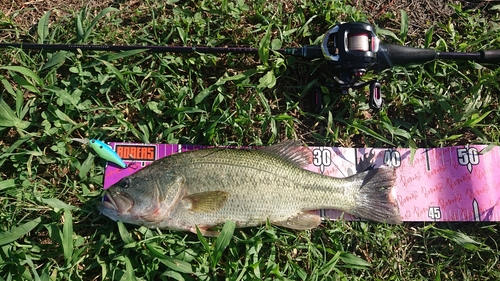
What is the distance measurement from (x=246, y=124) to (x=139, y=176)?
1.07 m

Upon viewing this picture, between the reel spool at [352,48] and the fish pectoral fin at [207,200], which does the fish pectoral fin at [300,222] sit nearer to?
the fish pectoral fin at [207,200]

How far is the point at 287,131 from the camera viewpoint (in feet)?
11.9

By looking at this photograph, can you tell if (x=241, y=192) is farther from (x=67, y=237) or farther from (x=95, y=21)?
(x=95, y=21)

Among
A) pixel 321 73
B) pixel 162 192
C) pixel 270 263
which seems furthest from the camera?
pixel 321 73

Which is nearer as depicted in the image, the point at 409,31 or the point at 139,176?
the point at 139,176

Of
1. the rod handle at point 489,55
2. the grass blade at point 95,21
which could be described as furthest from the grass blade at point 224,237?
the rod handle at point 489,55

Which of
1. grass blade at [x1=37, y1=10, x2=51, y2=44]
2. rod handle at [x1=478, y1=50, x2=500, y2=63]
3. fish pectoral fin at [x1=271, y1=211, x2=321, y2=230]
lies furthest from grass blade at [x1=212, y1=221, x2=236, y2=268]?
rod handle at [x1=478, y1=50, x2=500, y2=63]

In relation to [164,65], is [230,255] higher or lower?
lower

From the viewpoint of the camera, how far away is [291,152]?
3.45 meters

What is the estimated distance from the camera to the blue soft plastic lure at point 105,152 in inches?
130

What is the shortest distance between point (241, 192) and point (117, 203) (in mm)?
965

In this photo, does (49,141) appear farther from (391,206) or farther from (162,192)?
(391,206)

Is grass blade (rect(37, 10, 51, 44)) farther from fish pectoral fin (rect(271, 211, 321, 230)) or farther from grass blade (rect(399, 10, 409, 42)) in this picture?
grass blade (rect(399, 10, 409, 42))

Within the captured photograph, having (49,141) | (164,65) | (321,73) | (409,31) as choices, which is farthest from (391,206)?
(49,141)
